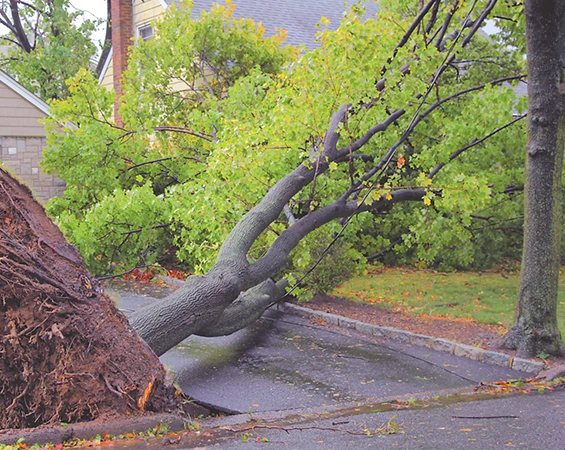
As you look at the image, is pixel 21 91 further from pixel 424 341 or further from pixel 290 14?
pixel 424 341

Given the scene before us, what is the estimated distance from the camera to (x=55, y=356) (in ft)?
17.8

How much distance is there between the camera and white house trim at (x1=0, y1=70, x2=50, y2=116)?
1806 cm

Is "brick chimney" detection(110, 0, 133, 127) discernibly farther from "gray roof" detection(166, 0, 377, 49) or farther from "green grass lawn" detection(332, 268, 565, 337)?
"green grass lawn" detection(332, 268, 565, 337)

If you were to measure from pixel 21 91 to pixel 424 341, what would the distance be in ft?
46.1

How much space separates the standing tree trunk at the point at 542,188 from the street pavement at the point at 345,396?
26.8 inches

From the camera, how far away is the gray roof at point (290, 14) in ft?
66.4

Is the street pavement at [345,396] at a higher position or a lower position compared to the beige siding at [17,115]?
lower

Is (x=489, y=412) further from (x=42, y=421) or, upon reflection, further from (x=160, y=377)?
(x=42, y=421)

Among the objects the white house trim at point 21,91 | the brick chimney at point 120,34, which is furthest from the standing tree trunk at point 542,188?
the brick chimney at point 120,34

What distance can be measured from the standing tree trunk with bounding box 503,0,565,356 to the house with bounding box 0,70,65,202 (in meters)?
14.0

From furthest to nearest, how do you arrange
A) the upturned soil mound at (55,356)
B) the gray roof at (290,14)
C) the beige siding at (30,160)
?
the gray roof at (290,14), the beige siding at (30,160), the upturned soil mound at (55,356)

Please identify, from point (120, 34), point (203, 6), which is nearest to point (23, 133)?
point (120, 34)

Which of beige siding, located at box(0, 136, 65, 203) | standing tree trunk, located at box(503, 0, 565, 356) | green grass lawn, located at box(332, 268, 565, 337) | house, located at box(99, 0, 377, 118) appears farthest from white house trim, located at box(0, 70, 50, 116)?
standing tree trunk, located at box(503, 0, 565, 356)

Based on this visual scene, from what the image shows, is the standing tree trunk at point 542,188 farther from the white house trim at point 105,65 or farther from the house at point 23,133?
the white house trim at point 105,65
